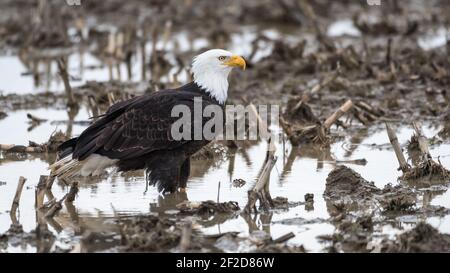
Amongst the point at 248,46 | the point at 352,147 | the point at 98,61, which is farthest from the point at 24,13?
the point at 352,147

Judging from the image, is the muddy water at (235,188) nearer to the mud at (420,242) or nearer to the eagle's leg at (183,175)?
the eagle's leg at (183,175)

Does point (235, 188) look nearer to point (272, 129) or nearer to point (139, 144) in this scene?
point (139, 144)

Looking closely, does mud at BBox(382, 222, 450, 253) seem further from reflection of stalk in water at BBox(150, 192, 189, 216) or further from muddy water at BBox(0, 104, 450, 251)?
reflection of stalk in water at BBox(150, 192, 189, 216)

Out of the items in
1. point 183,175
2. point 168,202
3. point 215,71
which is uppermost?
point 215,71

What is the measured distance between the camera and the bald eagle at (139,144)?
27.6ft

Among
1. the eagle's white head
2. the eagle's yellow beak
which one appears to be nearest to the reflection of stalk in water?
the eagle's white head

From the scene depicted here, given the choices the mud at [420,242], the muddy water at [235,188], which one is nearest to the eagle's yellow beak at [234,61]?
the muddy water at [235,188]

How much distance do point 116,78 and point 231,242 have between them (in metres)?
8.03

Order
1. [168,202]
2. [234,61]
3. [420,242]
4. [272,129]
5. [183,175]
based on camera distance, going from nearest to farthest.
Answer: [420,242] → [168,202] → [183,175] → [234,61] → [272,129]

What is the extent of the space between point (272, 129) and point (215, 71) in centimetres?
267

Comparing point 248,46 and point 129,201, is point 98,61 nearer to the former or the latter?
point 248,46

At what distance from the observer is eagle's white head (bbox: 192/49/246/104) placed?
8.75 metres

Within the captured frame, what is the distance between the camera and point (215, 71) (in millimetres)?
8844

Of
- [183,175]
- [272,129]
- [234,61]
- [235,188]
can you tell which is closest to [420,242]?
[235,188]
